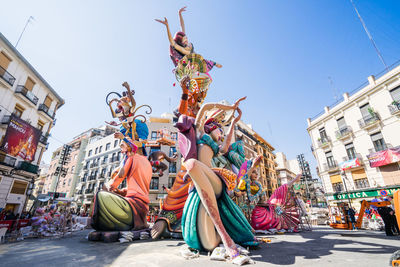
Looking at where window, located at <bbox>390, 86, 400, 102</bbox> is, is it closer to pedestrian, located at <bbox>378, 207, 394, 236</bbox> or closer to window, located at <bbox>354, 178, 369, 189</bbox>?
window, located at <bbox>354, 178, 369, 189</bbox>

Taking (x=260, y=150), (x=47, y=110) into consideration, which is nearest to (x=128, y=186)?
(x=47, y=110)

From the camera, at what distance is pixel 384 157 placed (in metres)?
14.1

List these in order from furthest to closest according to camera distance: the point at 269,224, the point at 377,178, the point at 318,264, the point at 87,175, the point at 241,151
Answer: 1. the point at 87,175
2. the point at 377,178
3. the point at 269,224
4. the point at 241,151
5. the point at 318,264

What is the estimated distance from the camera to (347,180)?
16.8m

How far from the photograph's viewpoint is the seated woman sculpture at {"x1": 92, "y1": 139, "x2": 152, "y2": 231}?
465cm

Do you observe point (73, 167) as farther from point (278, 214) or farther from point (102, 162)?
point (278, 214)

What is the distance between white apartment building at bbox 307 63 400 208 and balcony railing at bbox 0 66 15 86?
91.4ft

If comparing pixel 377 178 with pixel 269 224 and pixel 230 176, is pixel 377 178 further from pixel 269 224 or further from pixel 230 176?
pixel 230 176

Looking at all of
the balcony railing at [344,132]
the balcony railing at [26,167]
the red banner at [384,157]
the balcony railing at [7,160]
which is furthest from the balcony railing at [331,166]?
the balcony railing at [7,160]

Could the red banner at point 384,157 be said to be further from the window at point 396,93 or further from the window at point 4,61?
the window at point 4,61

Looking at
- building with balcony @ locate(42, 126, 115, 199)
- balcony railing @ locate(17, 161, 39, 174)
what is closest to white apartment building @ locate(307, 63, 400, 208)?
balcony railing @ locate(17, 161, 39, 174)

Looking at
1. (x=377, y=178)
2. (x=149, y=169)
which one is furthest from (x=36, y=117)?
(x=377, y=178)

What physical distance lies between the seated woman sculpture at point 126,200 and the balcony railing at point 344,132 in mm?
18854

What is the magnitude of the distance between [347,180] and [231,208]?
18946 mm
